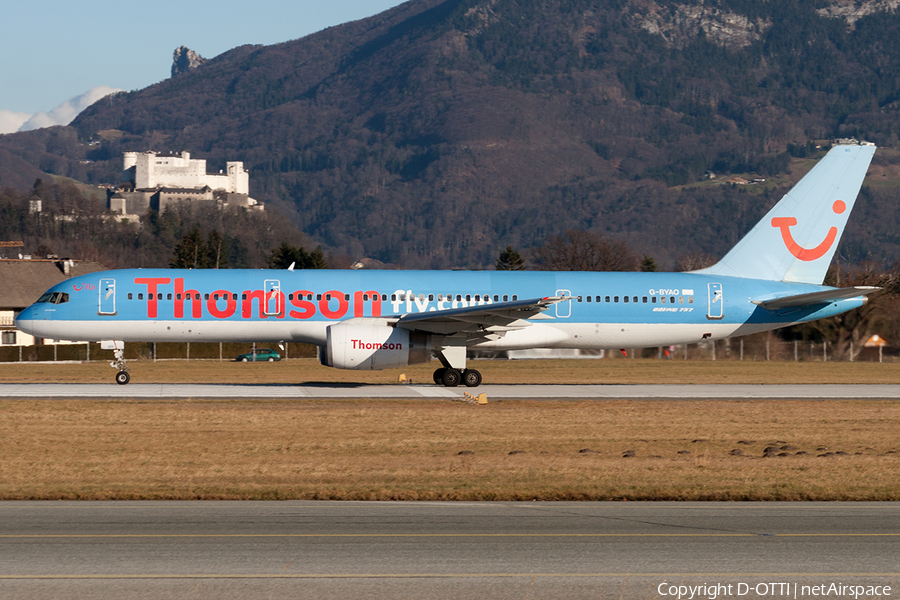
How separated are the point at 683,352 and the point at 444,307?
39.1 m

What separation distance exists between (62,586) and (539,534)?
19.3ft

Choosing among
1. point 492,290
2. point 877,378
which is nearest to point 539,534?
point 492,290

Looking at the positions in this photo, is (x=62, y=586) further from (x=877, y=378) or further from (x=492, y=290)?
(x=877, y=378)

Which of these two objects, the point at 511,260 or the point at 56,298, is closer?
the point at 56,298

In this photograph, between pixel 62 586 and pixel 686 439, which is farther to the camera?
pixel 686 439

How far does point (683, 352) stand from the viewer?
71688 mm

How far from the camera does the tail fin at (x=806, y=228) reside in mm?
39188

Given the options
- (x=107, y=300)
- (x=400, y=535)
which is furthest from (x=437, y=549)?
(x=107, y=300)

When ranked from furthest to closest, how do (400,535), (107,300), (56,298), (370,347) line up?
(56,298)
(107,300)
(370,347)
(400,535)

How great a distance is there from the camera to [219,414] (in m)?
27.3

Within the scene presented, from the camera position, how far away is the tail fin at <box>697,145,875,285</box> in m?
39.2

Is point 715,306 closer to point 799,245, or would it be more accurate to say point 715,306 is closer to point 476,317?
point 799,245

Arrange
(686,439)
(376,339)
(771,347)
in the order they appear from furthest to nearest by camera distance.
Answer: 1. (771,347)
2. (376,339)
3. (686,439)

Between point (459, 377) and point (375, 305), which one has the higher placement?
point (375, 305)
